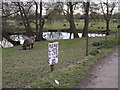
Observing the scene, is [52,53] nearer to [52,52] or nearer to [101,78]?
[52,52]

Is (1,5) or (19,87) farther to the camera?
(1,5)

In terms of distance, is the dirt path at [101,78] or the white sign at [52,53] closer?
the dirt path at [101,78]

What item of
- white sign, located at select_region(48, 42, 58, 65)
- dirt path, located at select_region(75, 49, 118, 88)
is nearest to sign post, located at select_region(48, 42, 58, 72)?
white sign, located at select_region(48, 42, 58, 65)

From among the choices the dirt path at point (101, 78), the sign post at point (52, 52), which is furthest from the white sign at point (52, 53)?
the dirt path at point (101, 78)

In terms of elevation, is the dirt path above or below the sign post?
below

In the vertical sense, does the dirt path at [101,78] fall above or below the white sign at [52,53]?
below

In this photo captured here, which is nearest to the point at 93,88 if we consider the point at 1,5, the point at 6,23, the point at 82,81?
the point at 82,81

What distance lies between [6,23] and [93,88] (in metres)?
25.2

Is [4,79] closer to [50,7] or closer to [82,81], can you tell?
[82,81]

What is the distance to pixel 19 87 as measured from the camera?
5.83m

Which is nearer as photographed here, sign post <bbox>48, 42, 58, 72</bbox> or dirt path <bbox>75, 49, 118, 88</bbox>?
dirt path <bbox>75, 49, 118, 88</bbox>

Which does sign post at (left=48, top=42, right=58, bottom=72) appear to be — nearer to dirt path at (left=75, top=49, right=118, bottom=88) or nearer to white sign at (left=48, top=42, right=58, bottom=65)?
white sign at (left=48, top=42, right=58, bottom=65)

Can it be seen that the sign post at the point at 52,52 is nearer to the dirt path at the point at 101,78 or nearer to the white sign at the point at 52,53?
the white sign at the point at 52,53

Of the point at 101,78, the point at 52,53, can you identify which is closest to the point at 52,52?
the point at 52,53
